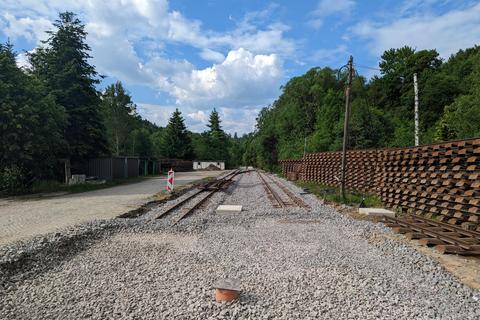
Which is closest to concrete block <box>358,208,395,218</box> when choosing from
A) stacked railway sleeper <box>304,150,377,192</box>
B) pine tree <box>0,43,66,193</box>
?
stacked railway sleeper <box>304,150,377,192</box>

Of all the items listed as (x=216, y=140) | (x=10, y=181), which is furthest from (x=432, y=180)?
(x=216, y=140)

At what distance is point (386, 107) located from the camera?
171 feet

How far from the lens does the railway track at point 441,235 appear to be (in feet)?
18.5

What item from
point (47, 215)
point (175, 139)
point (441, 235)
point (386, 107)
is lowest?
point (47, 215)

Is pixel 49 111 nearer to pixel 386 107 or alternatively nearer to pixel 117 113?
pixel 117 113

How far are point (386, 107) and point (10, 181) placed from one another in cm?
5286

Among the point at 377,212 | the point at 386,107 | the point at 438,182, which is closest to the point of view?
the point at 438,182

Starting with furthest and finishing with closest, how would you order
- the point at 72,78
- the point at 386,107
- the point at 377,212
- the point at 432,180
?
the point at 386,107, the point at 72,78, the point at 377,212, the point at 432,180

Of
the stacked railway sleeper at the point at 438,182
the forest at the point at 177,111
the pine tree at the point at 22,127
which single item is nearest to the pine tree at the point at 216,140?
the forest at the point at 177,111

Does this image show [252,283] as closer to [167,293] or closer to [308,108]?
[167,293]

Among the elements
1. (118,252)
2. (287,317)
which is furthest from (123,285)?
(287,317)

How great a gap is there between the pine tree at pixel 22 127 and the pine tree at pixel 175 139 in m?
44.3

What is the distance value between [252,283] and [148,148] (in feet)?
223

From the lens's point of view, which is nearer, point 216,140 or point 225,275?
point 225,275
